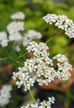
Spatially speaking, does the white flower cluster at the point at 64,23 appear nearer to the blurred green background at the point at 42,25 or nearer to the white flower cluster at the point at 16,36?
the white flower cluster at the point at 16,36

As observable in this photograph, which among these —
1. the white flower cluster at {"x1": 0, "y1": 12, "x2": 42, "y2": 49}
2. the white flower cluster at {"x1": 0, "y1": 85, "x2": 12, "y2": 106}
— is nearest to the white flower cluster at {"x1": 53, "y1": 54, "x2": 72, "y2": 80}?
the white flower cluster at {"x1": 0, "y1": 12, "x2": 42, "y2": 49}

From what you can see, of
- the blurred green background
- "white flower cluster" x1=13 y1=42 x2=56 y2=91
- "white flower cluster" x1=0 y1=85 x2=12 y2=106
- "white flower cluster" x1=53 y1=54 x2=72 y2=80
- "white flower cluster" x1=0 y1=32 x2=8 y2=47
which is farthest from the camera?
the blurred green background

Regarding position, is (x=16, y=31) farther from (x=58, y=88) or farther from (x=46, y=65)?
(x=58, y=88)

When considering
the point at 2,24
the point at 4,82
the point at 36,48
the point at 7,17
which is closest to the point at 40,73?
the point at 36,48

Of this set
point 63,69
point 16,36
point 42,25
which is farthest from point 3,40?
point 42,25

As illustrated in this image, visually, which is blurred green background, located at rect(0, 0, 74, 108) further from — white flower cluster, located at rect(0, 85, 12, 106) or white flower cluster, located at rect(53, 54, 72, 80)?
white flower cluster, located at rect(53, 54, 72, 80)

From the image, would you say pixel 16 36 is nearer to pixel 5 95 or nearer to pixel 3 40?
pixel 3 40

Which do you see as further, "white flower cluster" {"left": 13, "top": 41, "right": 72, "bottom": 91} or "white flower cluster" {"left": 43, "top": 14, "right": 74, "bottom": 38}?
"white flower cluster" {"left": 43, "top": 14, "right": 74, "bottom": 38}

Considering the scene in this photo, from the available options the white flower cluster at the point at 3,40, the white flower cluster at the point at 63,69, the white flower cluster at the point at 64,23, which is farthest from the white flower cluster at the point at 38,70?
the white flower cluster at the point at 3,40

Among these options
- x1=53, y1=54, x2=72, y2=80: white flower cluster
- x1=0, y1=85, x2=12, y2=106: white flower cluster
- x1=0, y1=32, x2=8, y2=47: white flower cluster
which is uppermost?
x1=0, y1=32, x2=8, y2=47: white flower cluster

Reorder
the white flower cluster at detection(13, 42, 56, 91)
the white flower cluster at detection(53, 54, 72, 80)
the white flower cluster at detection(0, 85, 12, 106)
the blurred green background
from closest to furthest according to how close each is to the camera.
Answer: the white flower cluster at detection(13, 42, 56, 91) < the white flower cluster at detection(53, 54, 72, 80) < the white flower cluster at detection(0, 85, 12, 106) < the blurred green background

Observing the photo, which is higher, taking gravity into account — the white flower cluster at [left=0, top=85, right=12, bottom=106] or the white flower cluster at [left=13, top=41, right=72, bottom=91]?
the white flower cluster at [left=0, top=85, right=12, bottom=106]
